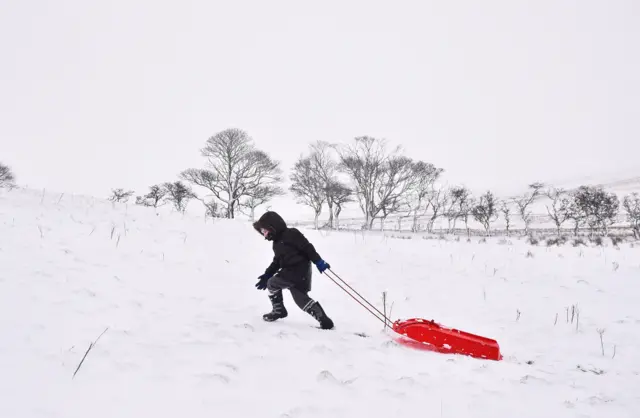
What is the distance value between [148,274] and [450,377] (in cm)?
491

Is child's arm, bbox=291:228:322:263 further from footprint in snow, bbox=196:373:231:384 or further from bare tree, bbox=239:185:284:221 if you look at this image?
bare tree, bbox=239:185:284:221

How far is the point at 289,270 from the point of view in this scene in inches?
191

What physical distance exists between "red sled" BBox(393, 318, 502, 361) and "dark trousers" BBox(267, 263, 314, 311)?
4.34 feet

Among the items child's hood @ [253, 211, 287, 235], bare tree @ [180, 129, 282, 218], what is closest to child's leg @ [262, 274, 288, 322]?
child's hood @ [253, 211, 287, 235]

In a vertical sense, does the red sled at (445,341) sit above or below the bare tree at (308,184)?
below

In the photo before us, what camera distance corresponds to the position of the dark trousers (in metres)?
4.81

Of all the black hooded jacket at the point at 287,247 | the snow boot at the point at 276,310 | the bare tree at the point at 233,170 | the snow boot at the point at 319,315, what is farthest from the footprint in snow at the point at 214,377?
the bare tree at the point at 233,170

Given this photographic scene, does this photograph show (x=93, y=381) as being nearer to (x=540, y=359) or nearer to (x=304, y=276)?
(x=304, y=276)

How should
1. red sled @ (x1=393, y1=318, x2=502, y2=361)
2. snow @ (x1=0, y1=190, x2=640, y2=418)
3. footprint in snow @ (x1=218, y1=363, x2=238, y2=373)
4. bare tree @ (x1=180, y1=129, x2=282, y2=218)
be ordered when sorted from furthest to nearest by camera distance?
bare tree @ (x1=180, y1=129, x2=282, y2=218) → red sled @ (x1=393, y1=318, x2=502, y2=361) → footprint in snow @ (x1=218, y1=363, x2=238, y2=373) → snow @ (x1=0, y1=190, x2=640, y2=418)

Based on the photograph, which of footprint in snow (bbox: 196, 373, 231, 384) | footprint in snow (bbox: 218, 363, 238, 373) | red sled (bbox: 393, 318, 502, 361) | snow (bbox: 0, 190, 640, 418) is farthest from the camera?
red sled (bbox: 393, 318, 502, 361)

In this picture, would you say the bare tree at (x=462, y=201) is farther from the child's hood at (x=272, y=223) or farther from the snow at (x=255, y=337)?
the child's hood at (x=272, y=223)

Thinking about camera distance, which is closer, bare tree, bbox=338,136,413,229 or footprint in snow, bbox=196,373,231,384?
footprint in snow, bbox=196,373,231,384

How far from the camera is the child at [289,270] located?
4785 millimetres

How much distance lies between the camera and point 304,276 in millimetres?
4902
